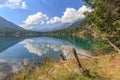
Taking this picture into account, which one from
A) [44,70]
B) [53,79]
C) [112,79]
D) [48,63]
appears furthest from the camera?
[48,63]

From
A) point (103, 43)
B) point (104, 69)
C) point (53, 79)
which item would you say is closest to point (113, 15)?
point (103, 43)

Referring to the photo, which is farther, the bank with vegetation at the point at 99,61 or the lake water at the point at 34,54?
the lake water at the point at 34,54

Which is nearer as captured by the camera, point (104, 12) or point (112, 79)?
point (112, 79)

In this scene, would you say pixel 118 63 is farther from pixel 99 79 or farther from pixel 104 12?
pixel 104 12

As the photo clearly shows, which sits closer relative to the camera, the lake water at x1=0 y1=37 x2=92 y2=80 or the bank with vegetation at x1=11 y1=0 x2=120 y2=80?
the bank with vegetation at x1=11 y1=0 x2=120 y2=80

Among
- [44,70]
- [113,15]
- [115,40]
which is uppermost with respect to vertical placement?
[113,15]

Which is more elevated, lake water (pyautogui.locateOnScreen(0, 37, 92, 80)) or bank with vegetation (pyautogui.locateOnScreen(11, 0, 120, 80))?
bank with vegetation (pyautogui.locateOnScreen(11, 0, 120, 80))

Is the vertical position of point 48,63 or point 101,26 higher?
point 101,26

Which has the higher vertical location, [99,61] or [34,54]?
[99,61]

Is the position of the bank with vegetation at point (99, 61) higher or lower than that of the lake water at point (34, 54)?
higher

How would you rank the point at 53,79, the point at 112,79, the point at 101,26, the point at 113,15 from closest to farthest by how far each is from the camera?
the point at 112,79
the point at 53,79
the point at 113,15
the point at 101,26

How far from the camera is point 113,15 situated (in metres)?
19.1

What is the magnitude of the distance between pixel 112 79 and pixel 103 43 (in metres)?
9.77

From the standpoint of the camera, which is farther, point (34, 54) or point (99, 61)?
point (34, 54)
